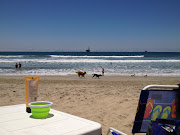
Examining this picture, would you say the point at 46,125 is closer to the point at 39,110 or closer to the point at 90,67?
the point at 39,110

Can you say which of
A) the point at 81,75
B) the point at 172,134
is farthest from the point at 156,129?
the point at 81,75

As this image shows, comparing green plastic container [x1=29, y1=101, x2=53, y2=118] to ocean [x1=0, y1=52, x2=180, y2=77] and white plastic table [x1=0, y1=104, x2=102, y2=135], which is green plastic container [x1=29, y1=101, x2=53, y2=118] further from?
ocean [x1=0, y1=52, x2=180, y2=77]

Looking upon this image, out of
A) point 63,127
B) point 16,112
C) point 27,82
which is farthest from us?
point 16,112

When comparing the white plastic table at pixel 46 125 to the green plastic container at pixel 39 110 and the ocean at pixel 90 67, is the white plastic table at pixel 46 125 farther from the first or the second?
the ocean at pixel 90 67

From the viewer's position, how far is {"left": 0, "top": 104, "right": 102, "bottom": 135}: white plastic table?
1.53 meters

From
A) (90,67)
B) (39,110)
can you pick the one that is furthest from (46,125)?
(90,67)

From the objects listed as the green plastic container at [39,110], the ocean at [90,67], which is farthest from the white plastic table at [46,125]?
the ocean at [90,67]

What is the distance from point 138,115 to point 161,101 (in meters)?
0.35

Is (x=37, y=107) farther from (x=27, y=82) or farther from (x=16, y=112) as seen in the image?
(x=16, y=112)

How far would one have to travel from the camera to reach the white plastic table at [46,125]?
1.53 m

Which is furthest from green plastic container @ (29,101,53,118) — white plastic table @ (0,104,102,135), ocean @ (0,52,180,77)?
ocean @ (0,52,180,77)

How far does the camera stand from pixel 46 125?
1692 mm

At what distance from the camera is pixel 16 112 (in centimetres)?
215

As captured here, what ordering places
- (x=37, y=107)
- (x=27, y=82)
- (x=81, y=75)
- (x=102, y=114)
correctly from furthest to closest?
(x=81, y=75)
(x=102, y=114)
(x=27, y=82)
(x=37, y=107)
